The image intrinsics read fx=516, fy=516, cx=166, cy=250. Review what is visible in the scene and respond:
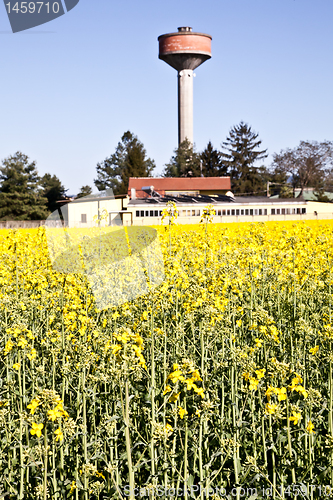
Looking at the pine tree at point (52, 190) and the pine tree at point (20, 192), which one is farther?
the pine tree at point (52, 190)

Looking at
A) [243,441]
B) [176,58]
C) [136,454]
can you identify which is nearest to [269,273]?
[243,441]

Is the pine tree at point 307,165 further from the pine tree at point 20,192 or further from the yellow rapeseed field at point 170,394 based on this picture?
the yellow rapeseed field at point 170,394

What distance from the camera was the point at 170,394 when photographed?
465 cm

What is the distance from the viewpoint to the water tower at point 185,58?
8794cm

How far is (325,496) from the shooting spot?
3.61 m

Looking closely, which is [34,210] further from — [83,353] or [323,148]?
[83,353]

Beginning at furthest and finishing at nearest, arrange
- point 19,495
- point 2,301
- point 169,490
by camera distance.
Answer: point 2,301
point 19,495
point 169,490

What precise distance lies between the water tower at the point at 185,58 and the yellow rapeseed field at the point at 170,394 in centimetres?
8291

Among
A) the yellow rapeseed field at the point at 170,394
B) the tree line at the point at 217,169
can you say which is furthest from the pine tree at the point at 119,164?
the yellow rapeseed field at the point at 170,394

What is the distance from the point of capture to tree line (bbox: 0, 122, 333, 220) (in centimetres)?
6700

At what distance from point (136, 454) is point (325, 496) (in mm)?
1653

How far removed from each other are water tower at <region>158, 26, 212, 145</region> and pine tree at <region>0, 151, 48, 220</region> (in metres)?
31.1

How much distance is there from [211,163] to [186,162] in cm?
404


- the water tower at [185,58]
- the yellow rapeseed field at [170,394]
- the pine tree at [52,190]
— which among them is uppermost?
the water tower at [185,58]
